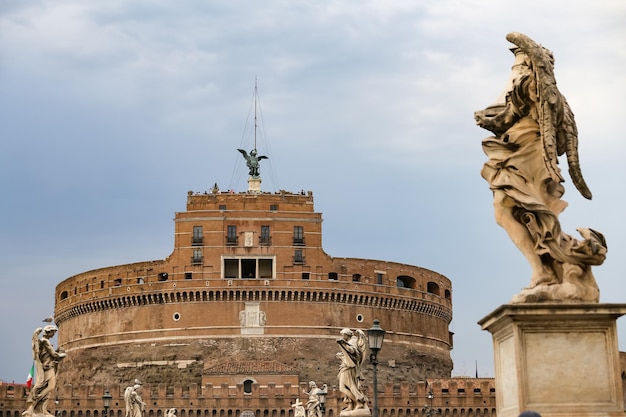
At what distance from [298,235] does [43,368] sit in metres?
66.0

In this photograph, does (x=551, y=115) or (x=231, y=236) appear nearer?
(x=551, y=115)

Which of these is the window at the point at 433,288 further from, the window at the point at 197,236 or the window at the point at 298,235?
the window at the point at 197,236

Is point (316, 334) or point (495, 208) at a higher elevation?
point (316, 334)

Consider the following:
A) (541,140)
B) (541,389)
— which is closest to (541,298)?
(541,389)

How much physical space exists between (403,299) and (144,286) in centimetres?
1935

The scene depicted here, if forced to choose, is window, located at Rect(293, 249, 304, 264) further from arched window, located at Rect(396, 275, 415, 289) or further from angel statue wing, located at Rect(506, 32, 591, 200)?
angel statue wing, located at Rect(506, 32, 591, 200)

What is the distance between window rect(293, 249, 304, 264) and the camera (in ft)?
270

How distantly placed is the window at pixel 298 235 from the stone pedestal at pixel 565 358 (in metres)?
76.0

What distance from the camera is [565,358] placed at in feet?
21.3

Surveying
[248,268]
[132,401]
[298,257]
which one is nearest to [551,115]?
[132,401]

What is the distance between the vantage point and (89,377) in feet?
278

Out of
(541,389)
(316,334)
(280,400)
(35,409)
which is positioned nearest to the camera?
(541,389)

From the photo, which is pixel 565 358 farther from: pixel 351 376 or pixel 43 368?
pixel 43 368

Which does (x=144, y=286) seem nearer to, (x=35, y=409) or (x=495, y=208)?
(x=35, y=409)
